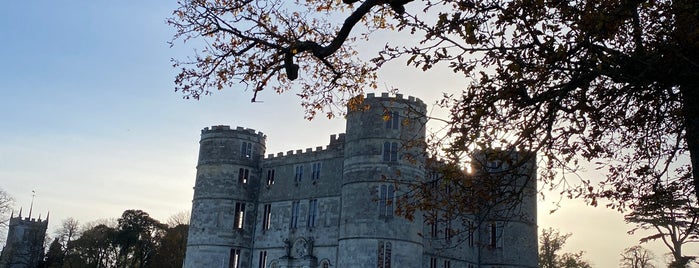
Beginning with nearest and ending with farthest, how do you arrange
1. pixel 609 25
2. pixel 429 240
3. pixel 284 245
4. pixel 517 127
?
pixel 609 25, pixel 517 127, pixel 429 240, pixel 284 245

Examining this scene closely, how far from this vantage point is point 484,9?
28.4ft

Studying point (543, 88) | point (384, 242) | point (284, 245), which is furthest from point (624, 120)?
point (284, 245)

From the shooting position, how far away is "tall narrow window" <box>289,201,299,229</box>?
3778 centimetres

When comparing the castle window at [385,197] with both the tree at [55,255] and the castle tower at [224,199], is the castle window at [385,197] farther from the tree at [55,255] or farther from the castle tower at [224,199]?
the tree at [55,255]

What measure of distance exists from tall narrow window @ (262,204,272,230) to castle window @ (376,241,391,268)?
9.27 m

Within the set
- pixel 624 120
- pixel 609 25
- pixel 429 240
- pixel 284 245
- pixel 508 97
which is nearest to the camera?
pixel 609 25

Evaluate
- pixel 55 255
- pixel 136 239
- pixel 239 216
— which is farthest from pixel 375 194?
pixel 55 255

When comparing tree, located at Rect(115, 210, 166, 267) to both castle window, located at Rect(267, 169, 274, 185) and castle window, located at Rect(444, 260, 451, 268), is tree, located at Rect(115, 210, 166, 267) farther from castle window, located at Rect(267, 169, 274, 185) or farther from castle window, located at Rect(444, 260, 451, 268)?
castle window, located at Rect(444, 260, 451, 268)

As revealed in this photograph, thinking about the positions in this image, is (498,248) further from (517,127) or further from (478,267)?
(517,127)

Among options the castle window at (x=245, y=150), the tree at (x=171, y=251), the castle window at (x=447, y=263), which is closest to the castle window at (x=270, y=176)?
the castle window at (x=245, y=150)

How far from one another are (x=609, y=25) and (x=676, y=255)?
1106 inches

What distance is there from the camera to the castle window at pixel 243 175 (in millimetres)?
40094

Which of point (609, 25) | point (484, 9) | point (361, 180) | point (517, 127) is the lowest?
point (517, 127)

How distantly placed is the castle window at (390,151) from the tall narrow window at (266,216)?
30.6 ft
